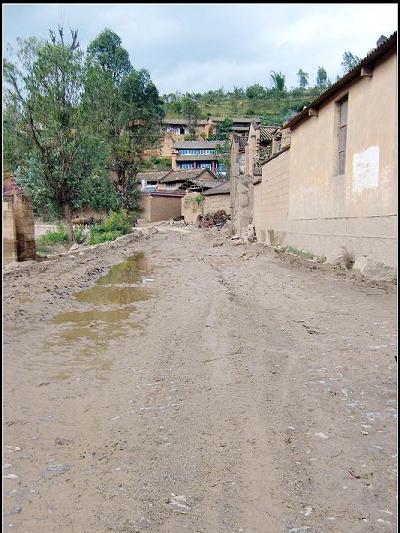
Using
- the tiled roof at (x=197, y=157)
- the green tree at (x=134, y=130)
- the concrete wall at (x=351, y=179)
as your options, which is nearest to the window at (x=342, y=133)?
the concrete wall at (x=351, y=179)

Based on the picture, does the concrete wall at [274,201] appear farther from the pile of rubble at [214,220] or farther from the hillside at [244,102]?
the hillside at [244,102]

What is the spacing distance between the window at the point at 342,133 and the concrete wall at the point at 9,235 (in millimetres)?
9734

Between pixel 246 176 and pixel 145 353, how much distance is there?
67.1 feet

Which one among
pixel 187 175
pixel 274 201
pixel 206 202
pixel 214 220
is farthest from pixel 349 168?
pixel 187 175

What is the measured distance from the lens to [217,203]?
38.8 metres

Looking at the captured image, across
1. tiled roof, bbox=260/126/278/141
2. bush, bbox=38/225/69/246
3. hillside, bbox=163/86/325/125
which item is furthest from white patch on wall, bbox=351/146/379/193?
hillside, bbox=163/86/325/125

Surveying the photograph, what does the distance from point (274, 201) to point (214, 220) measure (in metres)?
19.5

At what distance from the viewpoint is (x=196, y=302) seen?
29.2 feet

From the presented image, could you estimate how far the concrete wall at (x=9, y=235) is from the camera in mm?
13461

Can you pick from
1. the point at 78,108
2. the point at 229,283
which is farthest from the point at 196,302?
the point at 78,108

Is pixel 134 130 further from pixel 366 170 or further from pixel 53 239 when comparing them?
pixel 366 170

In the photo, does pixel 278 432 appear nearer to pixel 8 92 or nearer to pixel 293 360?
pixel 293 360

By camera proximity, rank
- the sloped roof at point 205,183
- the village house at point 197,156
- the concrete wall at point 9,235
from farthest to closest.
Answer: the village house at point 197,156 → the sloped roof at point 205,183 → the concrete wall at point 9,235

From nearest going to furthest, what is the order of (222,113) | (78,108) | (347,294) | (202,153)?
(347,294)
(78,108)
(202,153)
(222,113)
